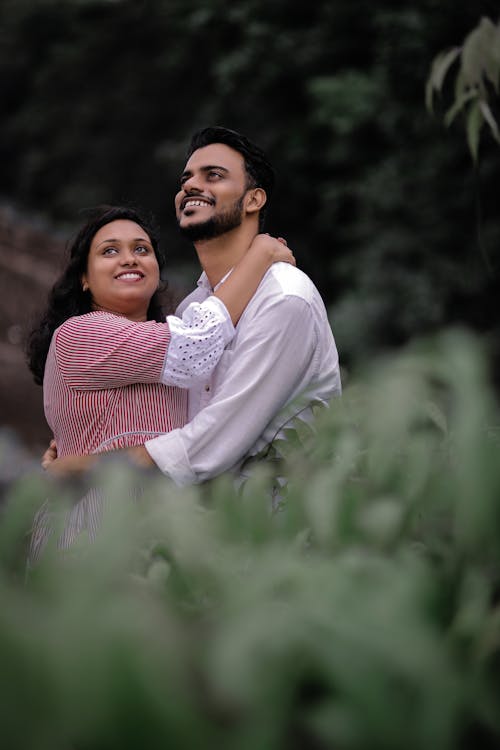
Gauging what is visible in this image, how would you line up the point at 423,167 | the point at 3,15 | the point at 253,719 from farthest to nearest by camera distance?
the point at 3,15 → the point at 423,167 → the point at 253,719

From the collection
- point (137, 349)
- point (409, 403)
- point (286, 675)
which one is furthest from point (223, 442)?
point (286, 675)

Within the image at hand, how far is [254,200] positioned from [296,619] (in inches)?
106

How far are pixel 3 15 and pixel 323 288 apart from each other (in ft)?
36.5

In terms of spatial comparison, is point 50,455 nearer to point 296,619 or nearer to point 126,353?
point 126,353

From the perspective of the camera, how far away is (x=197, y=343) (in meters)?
2.92

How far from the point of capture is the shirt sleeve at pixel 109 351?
2.98m

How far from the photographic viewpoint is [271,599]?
1063mm

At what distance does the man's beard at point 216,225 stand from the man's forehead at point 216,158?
139 mm

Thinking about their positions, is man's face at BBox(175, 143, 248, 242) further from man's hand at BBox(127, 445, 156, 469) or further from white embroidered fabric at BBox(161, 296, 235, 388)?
man's hand at BBox(127, 445, 156, 469)

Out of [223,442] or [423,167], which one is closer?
[223,442]

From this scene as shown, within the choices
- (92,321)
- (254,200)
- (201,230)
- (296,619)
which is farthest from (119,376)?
(296,619)

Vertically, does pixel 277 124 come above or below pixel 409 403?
above

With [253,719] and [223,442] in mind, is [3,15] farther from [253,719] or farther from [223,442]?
[253,719]

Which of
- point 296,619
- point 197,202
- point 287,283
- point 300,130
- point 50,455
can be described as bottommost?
point 50,455
